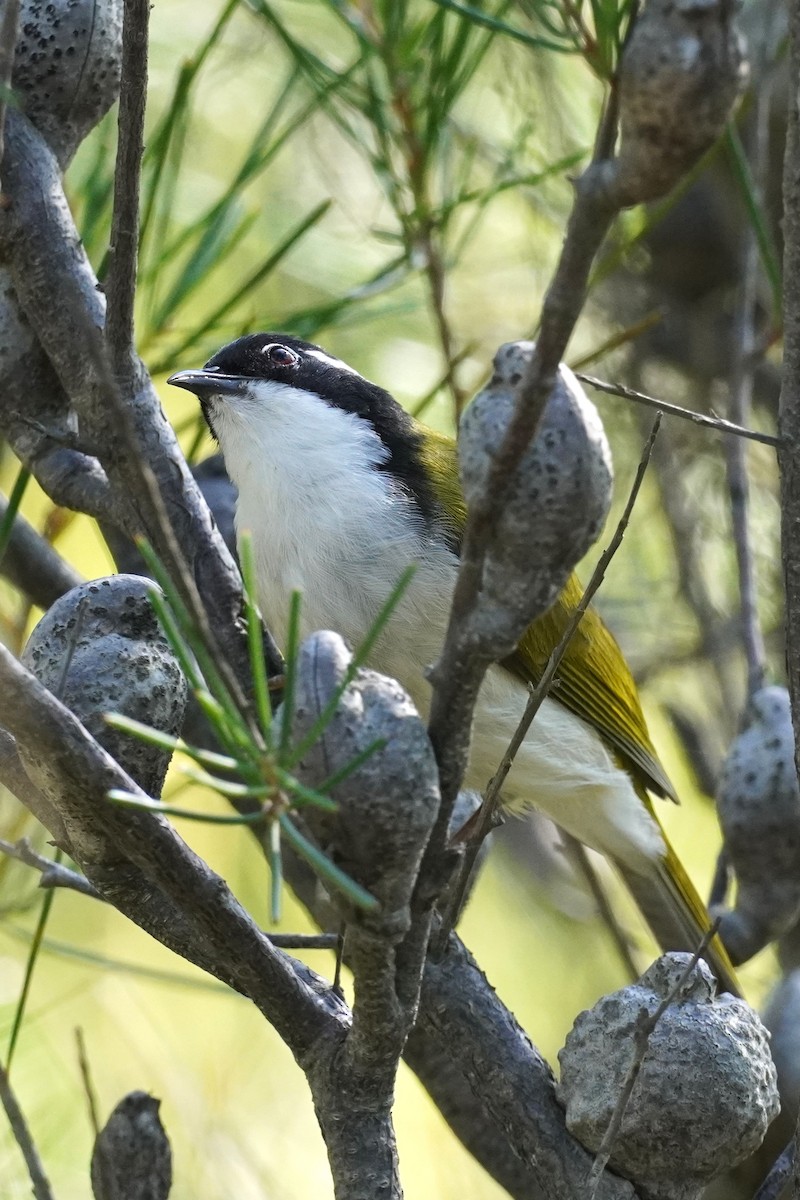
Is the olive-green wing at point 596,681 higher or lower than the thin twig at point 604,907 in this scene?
higher

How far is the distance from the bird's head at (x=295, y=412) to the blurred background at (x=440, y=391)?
0.08 meters

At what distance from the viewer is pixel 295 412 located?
2.45 m

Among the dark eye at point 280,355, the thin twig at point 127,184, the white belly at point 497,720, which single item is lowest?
the white belly at point 497,720

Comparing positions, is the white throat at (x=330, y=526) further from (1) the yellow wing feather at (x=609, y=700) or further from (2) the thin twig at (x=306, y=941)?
(2) the thin twig at (x=306, y=941)

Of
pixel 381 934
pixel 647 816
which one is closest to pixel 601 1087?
pixel 381 934

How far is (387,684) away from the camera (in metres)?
0.98

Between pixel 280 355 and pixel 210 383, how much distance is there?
0.15m

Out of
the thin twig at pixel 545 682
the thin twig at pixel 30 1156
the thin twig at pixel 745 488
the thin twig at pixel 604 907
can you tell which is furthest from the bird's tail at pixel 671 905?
the thin twig at pixel 30 1156

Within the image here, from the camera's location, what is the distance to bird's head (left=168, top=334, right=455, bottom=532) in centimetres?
234

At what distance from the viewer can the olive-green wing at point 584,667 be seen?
234 cm

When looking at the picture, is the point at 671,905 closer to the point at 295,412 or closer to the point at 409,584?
the point at 409,584

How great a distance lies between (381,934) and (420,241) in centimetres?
174

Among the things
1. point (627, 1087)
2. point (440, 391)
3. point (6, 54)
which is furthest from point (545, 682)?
point (440, 391)

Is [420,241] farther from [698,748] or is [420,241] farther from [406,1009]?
[406,1009]
